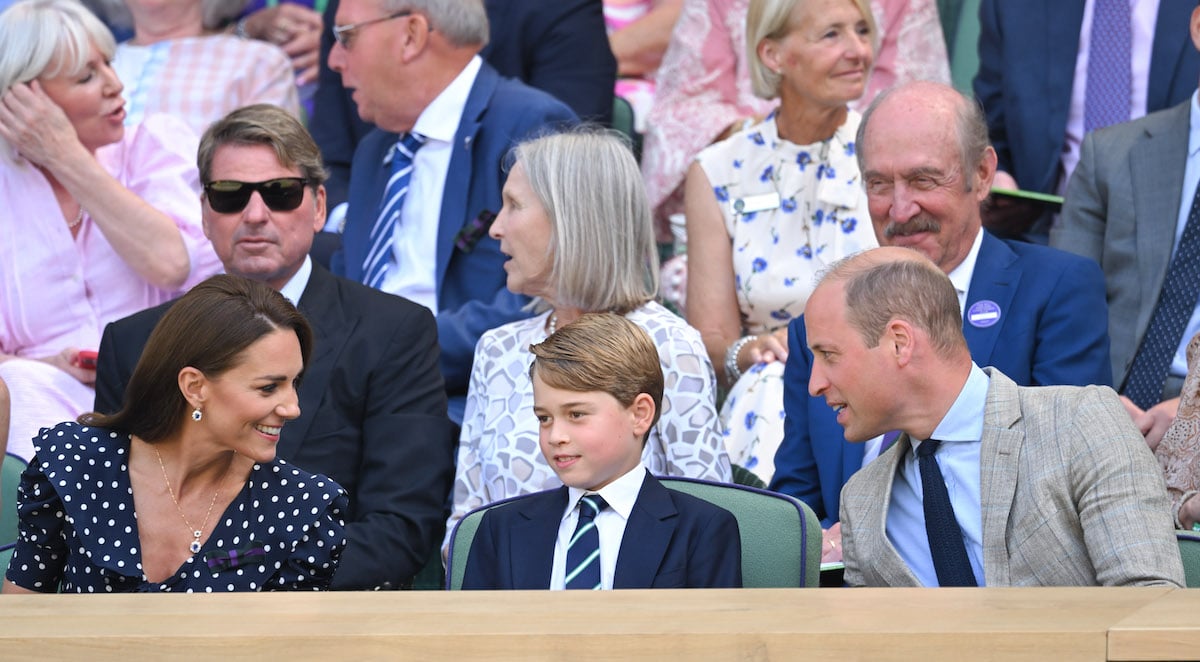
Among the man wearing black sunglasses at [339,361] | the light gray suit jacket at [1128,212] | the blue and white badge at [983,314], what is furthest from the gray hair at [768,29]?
the man wearing black sunglasses at [339,361]

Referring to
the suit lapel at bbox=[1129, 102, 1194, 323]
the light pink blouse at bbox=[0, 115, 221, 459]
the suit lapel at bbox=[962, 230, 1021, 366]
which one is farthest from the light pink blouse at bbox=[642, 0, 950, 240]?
the suit lapel at bbox=[962, 230, 1021, 366]

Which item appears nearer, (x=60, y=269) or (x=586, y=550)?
(x=586, y=550)

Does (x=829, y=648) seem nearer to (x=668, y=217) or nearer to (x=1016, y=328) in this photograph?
(x=1016, y=328)

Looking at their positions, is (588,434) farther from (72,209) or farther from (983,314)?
(72,209)

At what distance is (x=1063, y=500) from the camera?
2504 mm

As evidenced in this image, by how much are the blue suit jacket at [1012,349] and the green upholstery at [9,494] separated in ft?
4.90

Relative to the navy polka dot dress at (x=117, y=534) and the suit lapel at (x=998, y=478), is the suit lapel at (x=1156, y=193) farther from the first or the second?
the navy polka dot dress at (x=117, y=534)

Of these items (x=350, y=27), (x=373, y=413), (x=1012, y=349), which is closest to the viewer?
(x=1012, y=349)

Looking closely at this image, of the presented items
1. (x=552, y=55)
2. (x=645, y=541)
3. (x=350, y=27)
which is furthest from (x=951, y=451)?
(x=552, y=55)

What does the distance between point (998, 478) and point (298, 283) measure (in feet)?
5.49

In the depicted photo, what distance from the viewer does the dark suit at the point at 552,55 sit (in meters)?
4.96

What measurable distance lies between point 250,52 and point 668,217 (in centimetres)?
146

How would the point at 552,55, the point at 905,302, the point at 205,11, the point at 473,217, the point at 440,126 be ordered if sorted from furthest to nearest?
the point at 205,11, the point at 552,55, the point at 440,126, the point at 473,217, the point at 905,302

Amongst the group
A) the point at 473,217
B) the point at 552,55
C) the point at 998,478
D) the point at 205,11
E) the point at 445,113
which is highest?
the point at 205,11
